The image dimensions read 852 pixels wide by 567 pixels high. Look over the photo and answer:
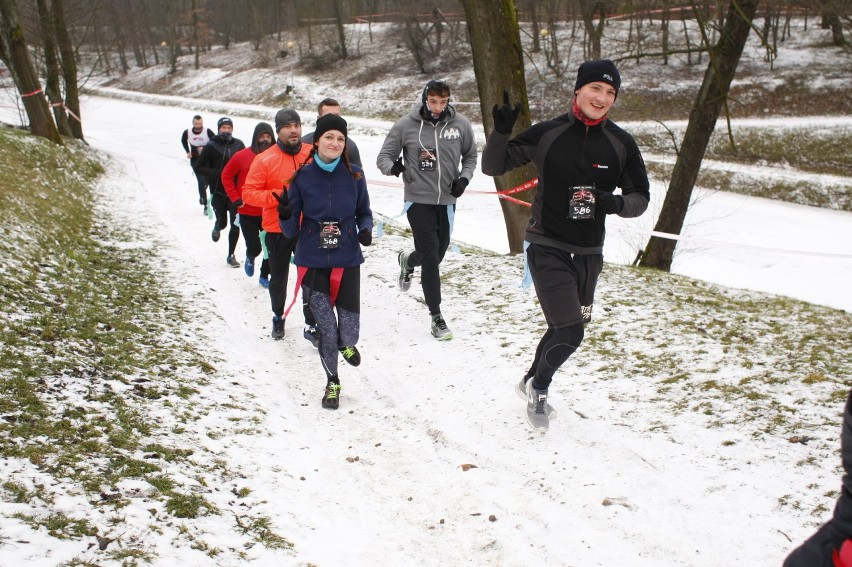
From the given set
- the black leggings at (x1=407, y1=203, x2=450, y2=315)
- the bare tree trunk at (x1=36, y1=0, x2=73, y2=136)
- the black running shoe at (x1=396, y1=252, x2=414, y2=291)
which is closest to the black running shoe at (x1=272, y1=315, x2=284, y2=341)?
the black running shoe at (x1=396, y1=252, x2=414, y2=291)

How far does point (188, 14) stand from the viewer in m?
60.4

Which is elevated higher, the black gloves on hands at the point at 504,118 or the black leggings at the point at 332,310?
the black gloves on hands at the point at 504,118

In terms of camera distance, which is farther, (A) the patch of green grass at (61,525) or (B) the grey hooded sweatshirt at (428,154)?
(B) the grey hooded sweatshirt at (428,154)

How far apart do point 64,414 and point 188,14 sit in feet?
210

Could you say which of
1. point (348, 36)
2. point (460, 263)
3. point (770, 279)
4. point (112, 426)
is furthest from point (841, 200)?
point (348, 36)

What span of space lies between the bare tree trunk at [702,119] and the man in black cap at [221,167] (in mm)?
6440

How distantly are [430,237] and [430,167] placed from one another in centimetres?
68

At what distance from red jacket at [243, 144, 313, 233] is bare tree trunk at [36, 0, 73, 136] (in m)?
19.0

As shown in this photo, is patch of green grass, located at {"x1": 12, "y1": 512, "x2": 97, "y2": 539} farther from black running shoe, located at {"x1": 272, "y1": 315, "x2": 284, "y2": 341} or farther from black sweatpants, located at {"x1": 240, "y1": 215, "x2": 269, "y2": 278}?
black sweatpants, located at {"x1": 240, "y1": 215, "x2": 269, "y2": 278}

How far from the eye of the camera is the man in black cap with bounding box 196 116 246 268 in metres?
10.2

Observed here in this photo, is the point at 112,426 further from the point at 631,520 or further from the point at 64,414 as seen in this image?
the point at 631,520

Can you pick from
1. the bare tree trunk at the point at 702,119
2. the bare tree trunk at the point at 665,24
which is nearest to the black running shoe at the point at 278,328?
the bare tree trunk at the point at 702,119

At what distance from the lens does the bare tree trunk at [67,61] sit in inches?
925

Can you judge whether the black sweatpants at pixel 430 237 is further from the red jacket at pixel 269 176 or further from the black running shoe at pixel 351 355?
the black running shoe at pixel 351 355
